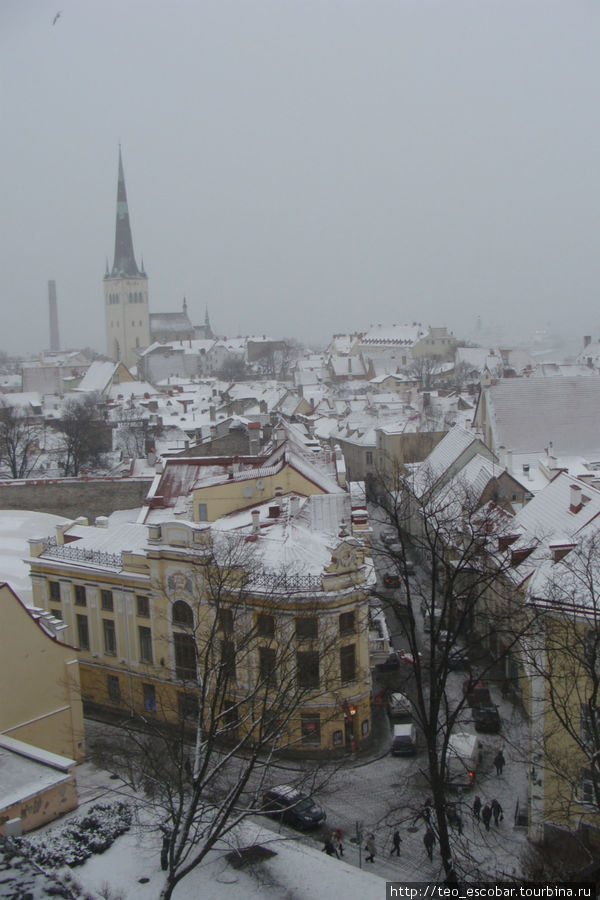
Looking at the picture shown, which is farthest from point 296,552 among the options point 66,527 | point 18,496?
point 18,496

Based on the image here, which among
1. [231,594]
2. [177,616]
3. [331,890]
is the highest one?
[231,594]

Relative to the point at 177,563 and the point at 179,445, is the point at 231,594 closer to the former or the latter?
the point at 177,563

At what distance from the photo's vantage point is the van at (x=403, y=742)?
19.9 metres

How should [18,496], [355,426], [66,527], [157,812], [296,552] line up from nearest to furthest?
[157,812]
[296,552]
[66,527]
[18,496]
[355,426]

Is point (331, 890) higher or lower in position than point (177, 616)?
lower

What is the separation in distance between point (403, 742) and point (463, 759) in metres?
1.69

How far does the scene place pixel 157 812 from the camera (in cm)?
1513

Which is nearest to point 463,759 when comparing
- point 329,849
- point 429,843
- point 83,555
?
point 429,843

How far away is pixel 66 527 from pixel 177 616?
18.5ft

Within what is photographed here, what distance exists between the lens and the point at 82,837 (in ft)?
47.1

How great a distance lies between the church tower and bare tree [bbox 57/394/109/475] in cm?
8272

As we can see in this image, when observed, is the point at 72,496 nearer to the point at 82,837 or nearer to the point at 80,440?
the point at 80,440

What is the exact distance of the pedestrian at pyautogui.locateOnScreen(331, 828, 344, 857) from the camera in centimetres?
1572

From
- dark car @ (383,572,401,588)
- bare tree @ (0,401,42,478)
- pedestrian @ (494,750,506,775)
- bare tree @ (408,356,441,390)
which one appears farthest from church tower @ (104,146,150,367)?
pedestrian @ (494,750,506,775)
